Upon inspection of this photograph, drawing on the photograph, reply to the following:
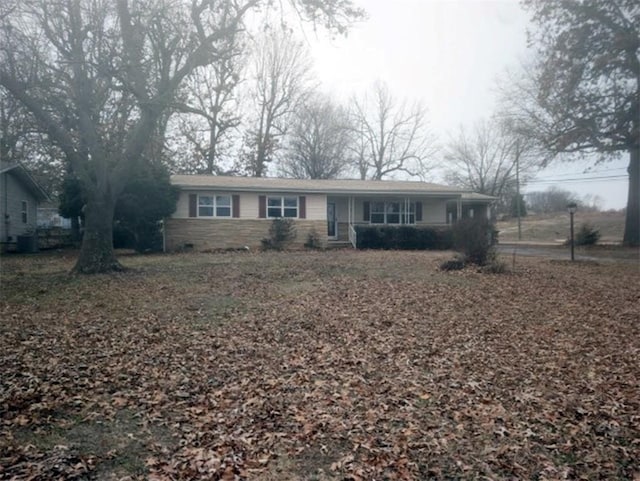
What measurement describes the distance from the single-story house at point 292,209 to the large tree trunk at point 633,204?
858cm

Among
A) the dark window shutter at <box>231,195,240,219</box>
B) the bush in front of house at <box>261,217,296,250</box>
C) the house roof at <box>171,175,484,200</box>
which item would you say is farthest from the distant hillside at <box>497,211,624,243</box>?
the dark window shutter at <box>231,195,240,219</box>

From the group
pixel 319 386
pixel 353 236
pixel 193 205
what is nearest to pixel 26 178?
pixel 193 205

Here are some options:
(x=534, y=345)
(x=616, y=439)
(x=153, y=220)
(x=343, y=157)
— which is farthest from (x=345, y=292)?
(x=343, y=157)

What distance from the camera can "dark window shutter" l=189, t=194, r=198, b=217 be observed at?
2067 cm

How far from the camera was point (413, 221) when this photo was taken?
24.7m

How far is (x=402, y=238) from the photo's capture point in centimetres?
2223

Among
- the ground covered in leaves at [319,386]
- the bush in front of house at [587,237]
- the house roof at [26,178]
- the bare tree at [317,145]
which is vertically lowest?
the ground covered in leaves at [319,386]

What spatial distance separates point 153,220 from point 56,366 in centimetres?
1533

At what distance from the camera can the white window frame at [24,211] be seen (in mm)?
24906

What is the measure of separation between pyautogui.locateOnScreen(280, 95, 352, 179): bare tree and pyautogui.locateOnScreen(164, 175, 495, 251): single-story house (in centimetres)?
1577

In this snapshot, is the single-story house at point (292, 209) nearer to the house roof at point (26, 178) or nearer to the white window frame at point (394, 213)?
the white window frame at point (394, 213)

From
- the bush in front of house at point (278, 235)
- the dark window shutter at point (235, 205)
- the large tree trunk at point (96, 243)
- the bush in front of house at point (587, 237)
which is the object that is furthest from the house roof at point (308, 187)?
the large tree trunk at point (96, 243)

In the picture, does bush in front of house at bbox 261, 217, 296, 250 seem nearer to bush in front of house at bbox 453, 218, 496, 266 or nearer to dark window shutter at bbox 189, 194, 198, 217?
dark window shutter at bbox 189, 194, 198, 217

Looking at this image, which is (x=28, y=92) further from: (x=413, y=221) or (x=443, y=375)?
(x=413, y=221)
